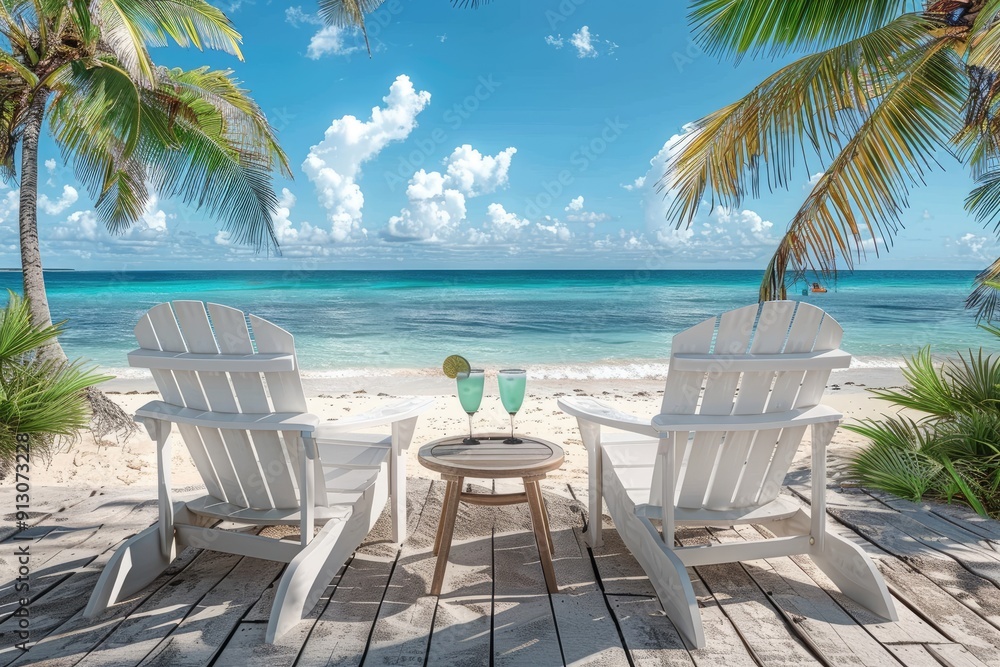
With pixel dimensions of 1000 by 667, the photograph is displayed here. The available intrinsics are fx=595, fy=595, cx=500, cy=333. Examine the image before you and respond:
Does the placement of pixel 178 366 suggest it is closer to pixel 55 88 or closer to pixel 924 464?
pixel 924 464

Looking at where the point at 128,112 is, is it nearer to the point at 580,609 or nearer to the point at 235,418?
the point at 235,418

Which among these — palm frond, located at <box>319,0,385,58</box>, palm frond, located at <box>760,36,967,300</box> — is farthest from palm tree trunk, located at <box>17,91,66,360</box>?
palm frond, located at <box>760,36,967,300</box>

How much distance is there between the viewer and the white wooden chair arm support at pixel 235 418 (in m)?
1.86

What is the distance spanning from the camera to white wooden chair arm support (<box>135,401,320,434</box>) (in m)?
1.86

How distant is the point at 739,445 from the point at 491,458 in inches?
33.6

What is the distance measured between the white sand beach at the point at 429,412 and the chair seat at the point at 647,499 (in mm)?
1319

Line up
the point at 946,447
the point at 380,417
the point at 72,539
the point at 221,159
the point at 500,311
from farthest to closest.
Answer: the point at 500,311
the point at 221,159
the point at 946,447
the point at 72,539
the point at 380,417

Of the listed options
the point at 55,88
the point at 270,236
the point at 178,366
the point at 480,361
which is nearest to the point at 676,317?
the point at 480,361

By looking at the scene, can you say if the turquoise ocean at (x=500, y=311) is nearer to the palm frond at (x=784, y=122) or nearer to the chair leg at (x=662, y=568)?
the palm frond at (x=784, y=122)

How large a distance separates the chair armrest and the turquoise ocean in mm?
7665

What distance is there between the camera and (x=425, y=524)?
2723mm

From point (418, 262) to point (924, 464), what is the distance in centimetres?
3128

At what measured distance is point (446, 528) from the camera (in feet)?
7.01
